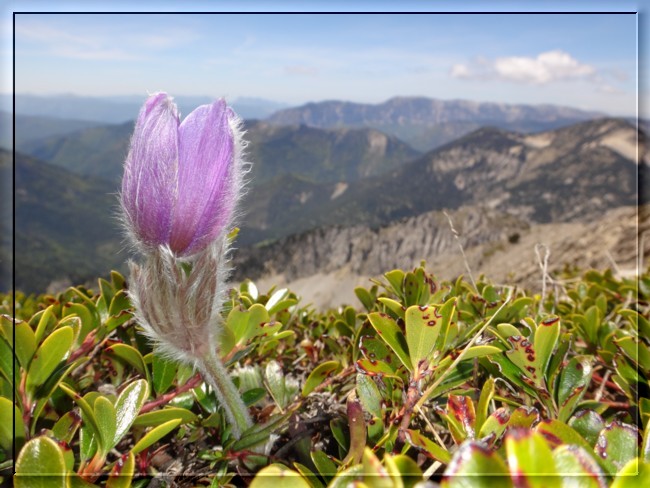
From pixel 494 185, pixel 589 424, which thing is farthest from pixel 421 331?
pixel 494 185

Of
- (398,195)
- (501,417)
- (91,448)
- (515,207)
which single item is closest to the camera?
(501,417)

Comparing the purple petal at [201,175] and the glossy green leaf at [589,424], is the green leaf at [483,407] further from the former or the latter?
the purple petal at [201,175]

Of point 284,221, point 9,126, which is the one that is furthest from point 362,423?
point 284,221

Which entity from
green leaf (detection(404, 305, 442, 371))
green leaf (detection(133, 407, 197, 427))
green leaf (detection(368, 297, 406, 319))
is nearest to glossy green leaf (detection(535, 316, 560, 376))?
green leaf (detection(404, 305, 442, 371))

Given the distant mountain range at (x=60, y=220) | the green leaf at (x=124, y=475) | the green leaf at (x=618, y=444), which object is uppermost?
the green leaf at (x=618, y=444)

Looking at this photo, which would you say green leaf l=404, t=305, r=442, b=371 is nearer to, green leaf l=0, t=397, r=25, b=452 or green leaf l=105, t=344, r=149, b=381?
green leaf l=105, t=344, r=149, b=381

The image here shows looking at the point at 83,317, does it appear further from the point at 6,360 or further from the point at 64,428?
the point at 64,428

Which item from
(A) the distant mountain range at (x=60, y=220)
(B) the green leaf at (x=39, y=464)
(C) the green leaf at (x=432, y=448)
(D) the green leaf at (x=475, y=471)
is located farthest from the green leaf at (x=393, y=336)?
(A) the distant mountain range at (x=60, y=220)

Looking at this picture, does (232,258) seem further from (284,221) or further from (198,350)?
Result: (284,221)
